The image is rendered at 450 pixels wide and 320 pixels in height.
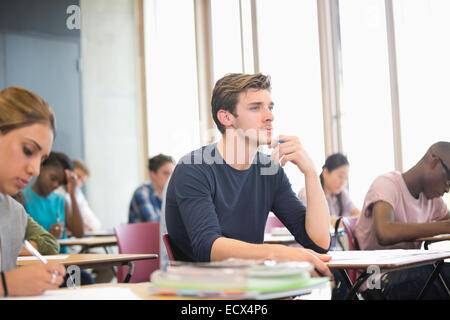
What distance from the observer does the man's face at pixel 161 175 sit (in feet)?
16.5

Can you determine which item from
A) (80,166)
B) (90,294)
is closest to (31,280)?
(90,294)

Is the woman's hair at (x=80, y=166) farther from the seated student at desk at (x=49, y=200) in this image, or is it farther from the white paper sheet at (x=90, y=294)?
the white paper sheet at (x=90, y=294)

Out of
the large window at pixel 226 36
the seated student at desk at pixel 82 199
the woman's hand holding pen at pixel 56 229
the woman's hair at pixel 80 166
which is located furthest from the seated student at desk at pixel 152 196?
the large window at pixel 226 36

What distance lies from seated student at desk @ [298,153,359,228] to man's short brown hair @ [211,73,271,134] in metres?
2.97

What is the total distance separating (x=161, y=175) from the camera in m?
5.03

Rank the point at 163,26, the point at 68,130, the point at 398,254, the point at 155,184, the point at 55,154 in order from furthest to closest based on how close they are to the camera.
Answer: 1. the point at 163,26
2. the point at 68,130
3. the point at 155,184
4. the point at 55,154
5. the point at 398,254

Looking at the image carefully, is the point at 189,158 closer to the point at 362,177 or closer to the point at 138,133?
the point at 362,177

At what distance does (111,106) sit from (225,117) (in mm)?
5984

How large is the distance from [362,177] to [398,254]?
11.5 ft

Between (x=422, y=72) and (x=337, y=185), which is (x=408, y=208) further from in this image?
(x=422, y=72)

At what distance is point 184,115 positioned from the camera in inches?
299

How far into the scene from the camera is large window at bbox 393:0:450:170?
4.47 meters

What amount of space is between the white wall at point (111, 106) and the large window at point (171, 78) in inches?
9.6
